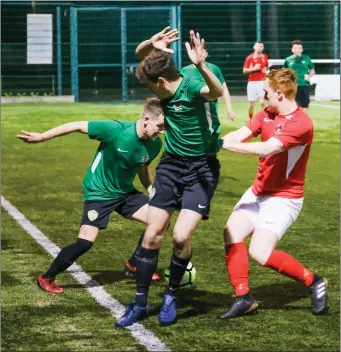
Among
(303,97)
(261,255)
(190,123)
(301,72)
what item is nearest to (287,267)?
(261,255)

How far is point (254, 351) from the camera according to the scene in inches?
246

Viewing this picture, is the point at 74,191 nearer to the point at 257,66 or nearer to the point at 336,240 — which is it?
the point at 336,240

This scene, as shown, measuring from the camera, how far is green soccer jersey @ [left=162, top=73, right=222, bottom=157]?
702cm

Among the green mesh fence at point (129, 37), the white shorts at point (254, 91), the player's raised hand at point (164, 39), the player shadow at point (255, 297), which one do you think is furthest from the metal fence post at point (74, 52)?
the player's raised hand at point (164, 39)

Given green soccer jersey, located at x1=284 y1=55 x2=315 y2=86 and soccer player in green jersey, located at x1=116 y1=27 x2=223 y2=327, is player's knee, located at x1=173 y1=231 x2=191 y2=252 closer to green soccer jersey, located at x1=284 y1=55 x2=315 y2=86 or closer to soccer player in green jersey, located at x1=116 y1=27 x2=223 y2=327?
soccer player in green jersey, located at x1=116 y1=27 x2=223 y2=327

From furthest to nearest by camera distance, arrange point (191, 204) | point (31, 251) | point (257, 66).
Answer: point (257, 66) → point (31, 251) → point (191, 204)

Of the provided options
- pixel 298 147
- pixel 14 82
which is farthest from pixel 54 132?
pixel 14 82

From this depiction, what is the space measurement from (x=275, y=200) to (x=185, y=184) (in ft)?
2.31

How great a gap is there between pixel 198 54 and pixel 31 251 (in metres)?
3.75

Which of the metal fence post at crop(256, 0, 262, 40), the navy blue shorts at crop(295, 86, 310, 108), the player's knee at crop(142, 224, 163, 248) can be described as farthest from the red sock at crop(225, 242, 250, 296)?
the metal fence post at crop(256, 0, 262, 40)

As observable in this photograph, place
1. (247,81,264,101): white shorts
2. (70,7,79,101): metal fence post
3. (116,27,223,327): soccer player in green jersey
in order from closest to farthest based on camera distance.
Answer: (116,27,223,327): soccer player in green jersey, (247,81,264,101): white shorts, (70,7,79,101): metal fence post

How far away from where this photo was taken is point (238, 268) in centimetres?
726

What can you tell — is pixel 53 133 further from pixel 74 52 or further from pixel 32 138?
pixel 74 52

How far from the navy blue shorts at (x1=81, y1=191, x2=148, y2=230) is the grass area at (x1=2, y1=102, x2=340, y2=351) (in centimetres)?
57
